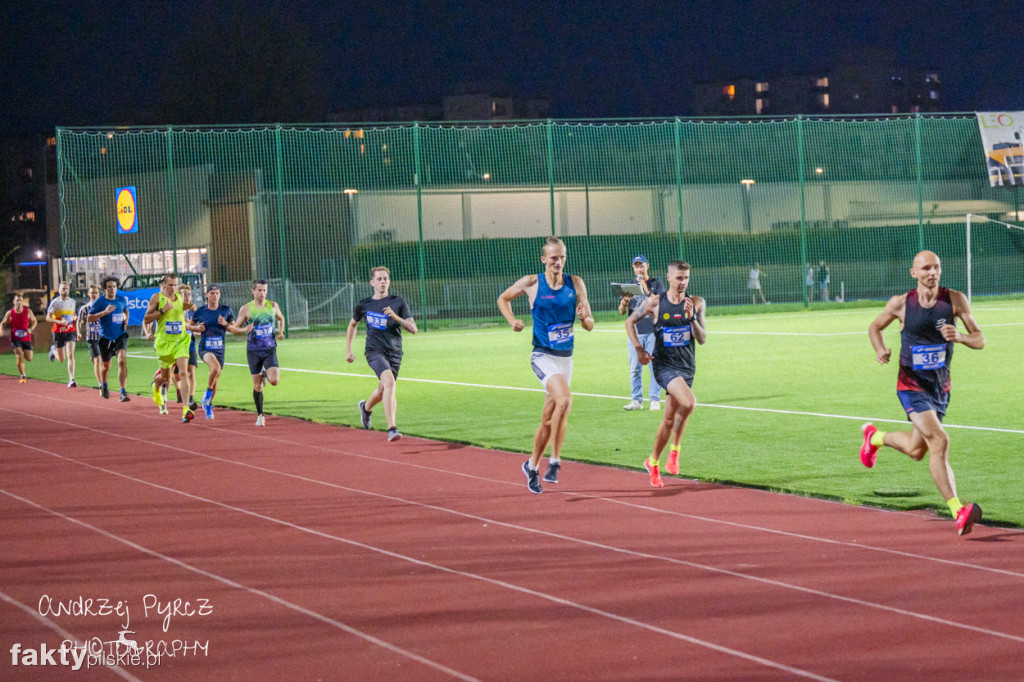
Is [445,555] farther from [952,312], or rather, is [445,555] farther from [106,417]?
[106,417]

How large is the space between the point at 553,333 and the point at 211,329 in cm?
799

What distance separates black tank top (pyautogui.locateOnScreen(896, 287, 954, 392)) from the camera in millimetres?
8461

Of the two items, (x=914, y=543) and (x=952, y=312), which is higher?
(x=952, y=312)

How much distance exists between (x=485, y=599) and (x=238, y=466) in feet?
20.4

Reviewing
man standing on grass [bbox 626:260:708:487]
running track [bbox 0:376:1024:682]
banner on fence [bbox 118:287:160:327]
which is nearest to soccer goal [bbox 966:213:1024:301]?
banner on fence [bbox 118:287:160:327]

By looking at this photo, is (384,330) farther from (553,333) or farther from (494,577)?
(494,577)

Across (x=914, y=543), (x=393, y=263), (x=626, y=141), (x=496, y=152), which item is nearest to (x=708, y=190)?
(x=626, y=141)

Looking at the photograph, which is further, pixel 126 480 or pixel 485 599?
pixel 126 480

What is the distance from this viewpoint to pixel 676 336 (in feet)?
35.9

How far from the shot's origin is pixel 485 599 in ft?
22.6

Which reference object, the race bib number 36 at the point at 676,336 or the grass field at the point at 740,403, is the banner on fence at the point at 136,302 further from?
the race bib number 36 at the point at 676,336

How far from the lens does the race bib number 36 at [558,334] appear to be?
10.5 metres

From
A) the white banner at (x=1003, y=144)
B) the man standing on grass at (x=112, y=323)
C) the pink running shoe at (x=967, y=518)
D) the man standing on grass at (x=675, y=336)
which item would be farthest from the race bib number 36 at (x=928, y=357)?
the white banner at (x=1003, y=144)

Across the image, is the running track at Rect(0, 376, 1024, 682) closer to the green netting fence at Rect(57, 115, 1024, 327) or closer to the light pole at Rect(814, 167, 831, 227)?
the green netting fence at Rect(57, 115, 1024, 327)
